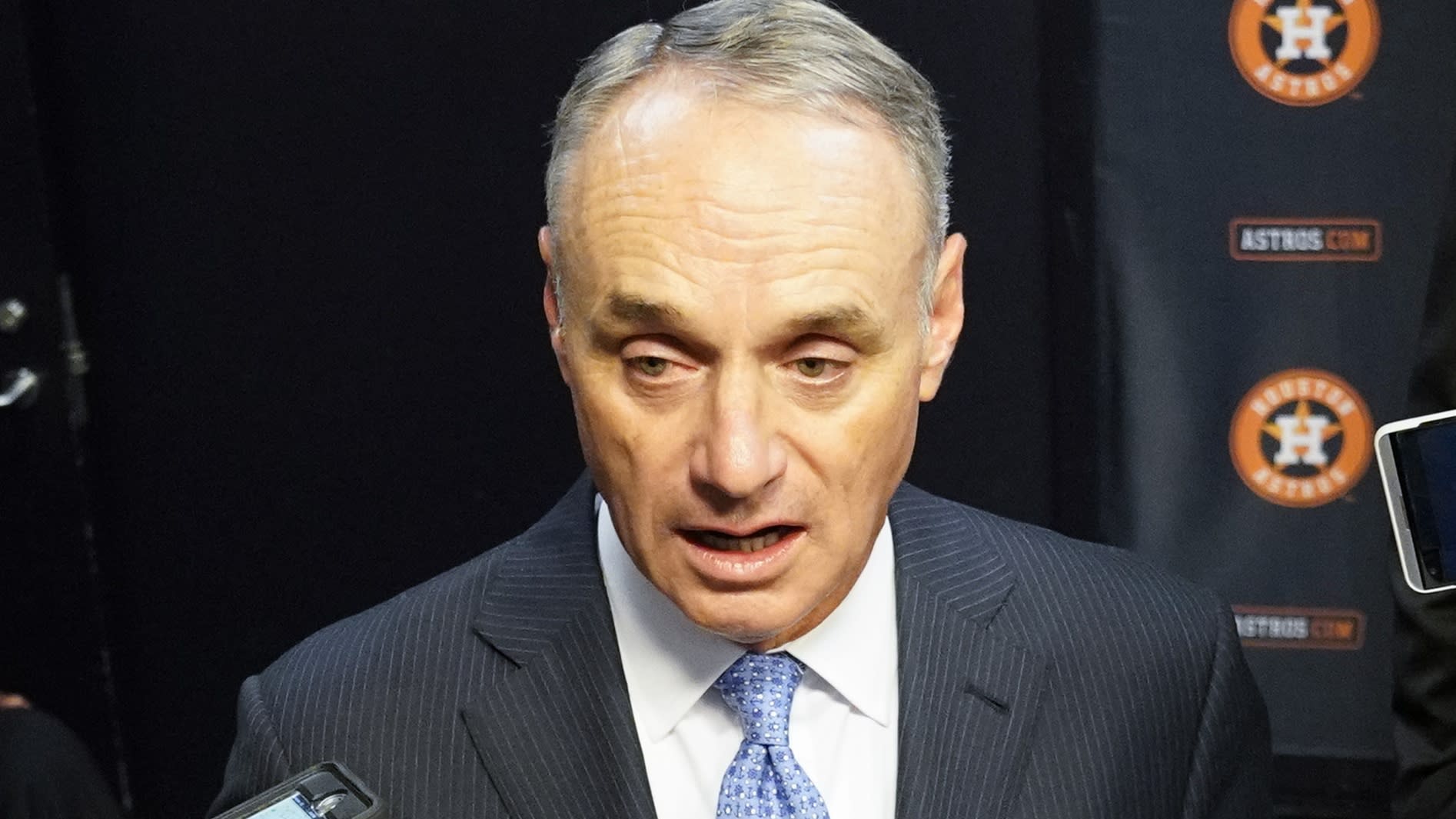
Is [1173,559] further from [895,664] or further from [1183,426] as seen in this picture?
[895,664]

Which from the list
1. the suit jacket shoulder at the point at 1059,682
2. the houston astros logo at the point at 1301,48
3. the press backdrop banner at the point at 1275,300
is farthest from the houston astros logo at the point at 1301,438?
the suit jacket shoulder at the point at 1059,682

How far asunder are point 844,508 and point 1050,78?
6.42 feet

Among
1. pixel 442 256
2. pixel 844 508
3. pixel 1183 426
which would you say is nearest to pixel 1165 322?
pixel 1183 426

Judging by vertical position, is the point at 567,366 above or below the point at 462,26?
below

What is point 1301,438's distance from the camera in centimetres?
365

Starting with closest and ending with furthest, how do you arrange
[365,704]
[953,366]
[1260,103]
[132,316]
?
1. [365,704]
2. [1260,103]
3. [953,366]
4. [132,316]

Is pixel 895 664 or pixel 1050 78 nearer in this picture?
pixel 895 664

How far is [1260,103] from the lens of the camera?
3.52 meters

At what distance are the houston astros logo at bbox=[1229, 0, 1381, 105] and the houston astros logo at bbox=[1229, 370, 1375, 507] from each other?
0.51 m

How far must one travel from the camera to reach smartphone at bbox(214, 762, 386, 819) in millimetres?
1715

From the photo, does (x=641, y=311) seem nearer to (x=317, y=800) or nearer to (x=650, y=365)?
(x=650, y=365)

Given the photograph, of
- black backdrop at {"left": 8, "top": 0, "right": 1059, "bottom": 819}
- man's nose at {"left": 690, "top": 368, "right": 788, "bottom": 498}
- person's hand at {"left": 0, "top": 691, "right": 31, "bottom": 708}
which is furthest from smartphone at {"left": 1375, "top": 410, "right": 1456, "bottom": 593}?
person's hand at {"left": 0, "top": 691, "right": 31, "bottom": 708}

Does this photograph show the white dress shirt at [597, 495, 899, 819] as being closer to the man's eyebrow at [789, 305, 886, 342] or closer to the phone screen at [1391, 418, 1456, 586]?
the man's eyebrow at [789, 305, 886, 342]

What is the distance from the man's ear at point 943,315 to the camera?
2.02 meters
